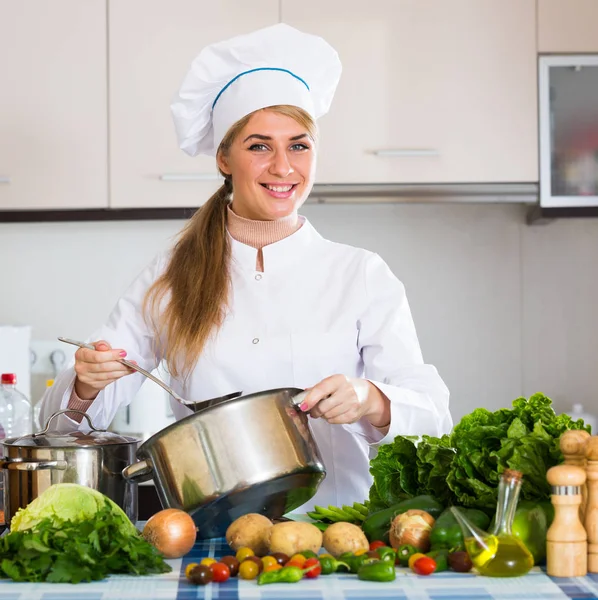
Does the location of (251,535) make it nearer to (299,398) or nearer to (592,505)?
(299,398)

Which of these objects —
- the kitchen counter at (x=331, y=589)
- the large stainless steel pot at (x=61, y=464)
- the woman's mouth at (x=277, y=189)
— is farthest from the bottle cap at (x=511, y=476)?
the woman's mouth at (x=277, y=189)

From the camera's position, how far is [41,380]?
112 inches

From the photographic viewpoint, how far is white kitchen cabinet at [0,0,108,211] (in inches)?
103

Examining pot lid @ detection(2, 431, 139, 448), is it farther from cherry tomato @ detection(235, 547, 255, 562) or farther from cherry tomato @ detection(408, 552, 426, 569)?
cherry tomato @ detection(408, 552, 426, 569)

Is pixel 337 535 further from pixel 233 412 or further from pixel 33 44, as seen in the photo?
pixel 33 44

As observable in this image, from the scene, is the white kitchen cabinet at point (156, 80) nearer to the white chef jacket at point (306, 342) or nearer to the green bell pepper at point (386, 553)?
the white chef jacket at point (306, 342)

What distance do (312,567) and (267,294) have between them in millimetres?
734

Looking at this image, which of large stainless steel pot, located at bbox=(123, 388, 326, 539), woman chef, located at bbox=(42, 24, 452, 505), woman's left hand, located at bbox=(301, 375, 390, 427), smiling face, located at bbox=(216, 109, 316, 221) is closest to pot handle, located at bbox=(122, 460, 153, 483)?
large stainless steel pot, located at bbox=(123, 388, 326, 539)

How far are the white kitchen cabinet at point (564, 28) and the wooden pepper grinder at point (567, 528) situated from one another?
1853mm

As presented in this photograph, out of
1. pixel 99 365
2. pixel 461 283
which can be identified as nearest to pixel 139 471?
pixel 99 365

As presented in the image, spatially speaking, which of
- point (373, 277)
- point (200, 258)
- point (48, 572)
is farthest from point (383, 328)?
point (48, 572)

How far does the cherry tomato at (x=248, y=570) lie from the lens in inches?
40.4

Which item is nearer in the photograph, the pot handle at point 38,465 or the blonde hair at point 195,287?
the pot handle at point 38,465

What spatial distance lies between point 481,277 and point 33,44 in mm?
1473
